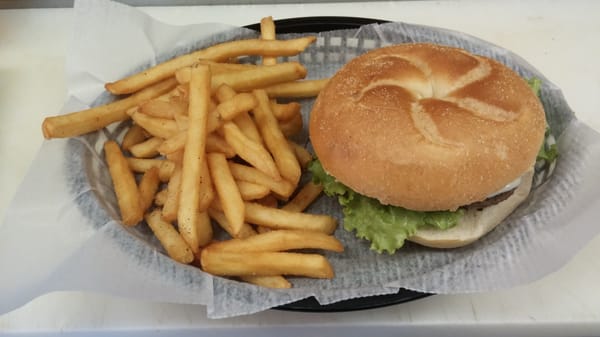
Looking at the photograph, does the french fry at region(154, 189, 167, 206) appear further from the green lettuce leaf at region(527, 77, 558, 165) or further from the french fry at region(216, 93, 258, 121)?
the green lettuce leaf at region(527, 77, 558, 165)

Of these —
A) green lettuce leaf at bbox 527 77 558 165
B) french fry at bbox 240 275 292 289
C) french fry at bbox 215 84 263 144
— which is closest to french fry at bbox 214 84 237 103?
french fry at bbox 215 84 263 144

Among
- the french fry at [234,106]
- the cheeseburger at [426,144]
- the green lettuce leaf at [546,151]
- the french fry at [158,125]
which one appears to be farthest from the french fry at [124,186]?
the green lettuce leaf at [546,151]

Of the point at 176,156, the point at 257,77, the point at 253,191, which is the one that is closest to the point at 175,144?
the point at 176,156

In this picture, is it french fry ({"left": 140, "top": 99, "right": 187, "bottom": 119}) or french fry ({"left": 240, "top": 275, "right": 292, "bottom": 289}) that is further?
french fry ({"left": 140, "top": 99, "right": 187, "bottom": 119})

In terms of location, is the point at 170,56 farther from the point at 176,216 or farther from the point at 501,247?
the point at 501,247

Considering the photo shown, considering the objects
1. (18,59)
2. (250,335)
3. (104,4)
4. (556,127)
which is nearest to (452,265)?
(250,335)

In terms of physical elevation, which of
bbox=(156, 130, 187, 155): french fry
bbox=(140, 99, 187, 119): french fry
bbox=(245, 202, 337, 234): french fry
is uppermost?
bbox=(140, 99, 187, 119): french fry

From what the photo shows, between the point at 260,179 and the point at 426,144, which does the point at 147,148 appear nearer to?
the point at 260,179

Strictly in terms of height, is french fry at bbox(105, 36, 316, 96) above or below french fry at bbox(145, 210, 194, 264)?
above
